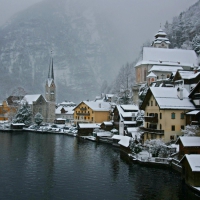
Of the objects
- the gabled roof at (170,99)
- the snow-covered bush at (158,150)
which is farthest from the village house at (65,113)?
the snow-covered bush at (158,150)

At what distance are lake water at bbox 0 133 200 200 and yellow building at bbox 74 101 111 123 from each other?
42485 mm

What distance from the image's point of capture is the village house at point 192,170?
24.8 meters

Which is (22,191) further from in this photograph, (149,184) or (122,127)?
(122,127)

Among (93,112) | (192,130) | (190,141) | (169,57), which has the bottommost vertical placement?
(190,141)

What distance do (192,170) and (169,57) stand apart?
61.9 metres

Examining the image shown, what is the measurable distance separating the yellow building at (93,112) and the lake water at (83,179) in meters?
42.5

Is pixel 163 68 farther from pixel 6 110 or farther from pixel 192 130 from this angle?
pixel 6 110

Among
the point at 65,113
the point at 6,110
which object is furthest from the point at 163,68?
the point at 6,110

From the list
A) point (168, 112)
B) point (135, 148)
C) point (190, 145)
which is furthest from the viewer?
point (168, 112)

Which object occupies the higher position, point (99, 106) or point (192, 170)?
point (99, 106)

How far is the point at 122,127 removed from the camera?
198ft

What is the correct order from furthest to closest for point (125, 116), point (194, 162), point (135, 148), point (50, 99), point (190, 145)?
point (50, 99) < point (125, 116) < point (135, 148) < point (190, 145) < point (194, 162)

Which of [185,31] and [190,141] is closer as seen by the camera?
[190,141]

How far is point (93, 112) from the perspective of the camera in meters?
84.9
